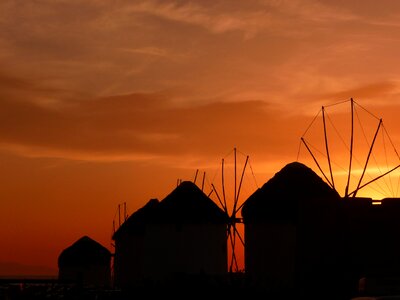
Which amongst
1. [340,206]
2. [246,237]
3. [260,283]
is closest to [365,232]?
[340,206]

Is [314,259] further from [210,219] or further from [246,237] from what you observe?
[210,219]

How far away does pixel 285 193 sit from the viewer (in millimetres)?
51000

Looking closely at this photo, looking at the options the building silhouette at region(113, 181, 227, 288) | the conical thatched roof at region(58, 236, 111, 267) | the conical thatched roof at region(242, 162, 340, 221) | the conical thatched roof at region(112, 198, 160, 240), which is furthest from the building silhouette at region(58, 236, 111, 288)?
the conical thatched roof at region(242, 162, 340, 221)

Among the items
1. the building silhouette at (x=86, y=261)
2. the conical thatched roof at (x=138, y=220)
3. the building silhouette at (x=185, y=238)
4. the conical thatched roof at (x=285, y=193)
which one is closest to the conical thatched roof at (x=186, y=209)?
the building silhouette at (x=185, y=238)

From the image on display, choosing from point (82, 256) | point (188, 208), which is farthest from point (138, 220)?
point (188, 208)

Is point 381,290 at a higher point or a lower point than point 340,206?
lower

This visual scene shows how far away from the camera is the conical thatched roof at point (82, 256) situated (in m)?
81.2

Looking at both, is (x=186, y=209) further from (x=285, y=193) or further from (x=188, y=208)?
(x=285, y=193)

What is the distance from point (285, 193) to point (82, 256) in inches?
1348

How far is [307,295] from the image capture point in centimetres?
3612

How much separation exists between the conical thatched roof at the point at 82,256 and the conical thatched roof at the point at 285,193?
103 ft

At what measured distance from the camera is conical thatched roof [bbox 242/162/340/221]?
4981 centimetres

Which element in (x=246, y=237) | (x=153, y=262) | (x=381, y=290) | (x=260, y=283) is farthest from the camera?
(x=153, y=262)

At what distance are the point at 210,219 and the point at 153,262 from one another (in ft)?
13.8
